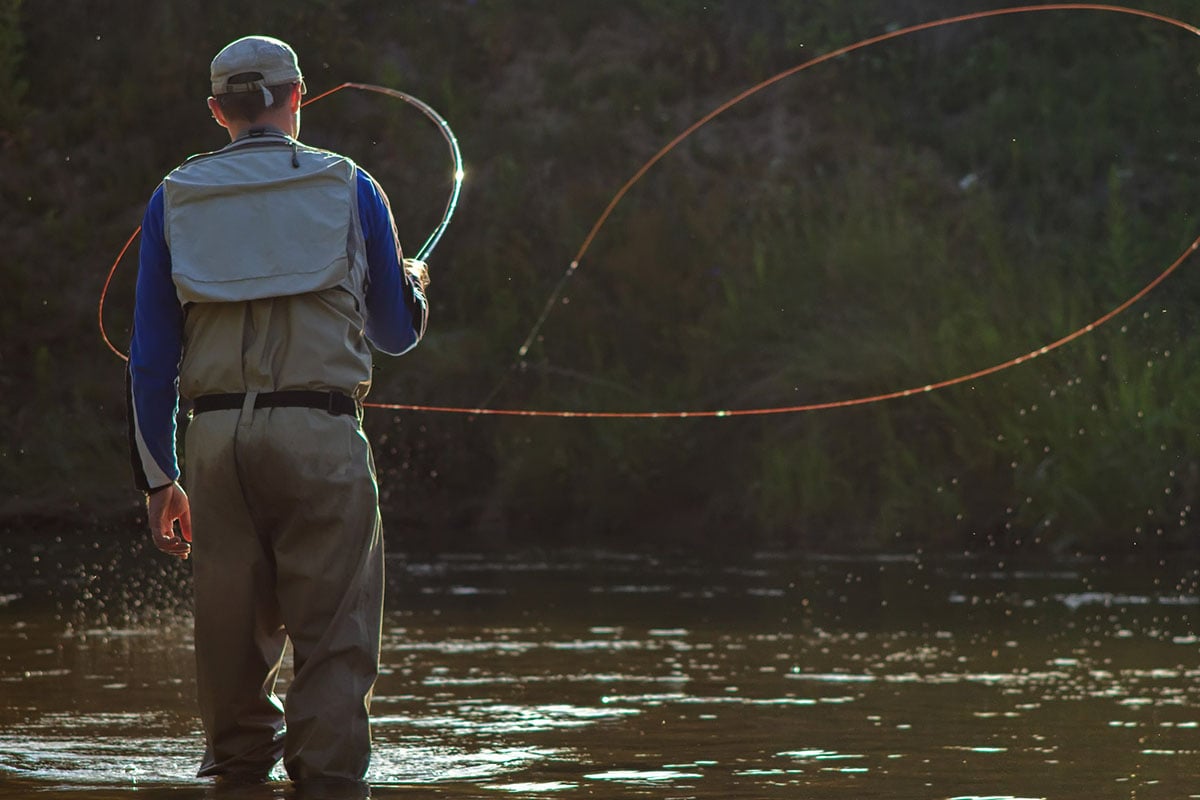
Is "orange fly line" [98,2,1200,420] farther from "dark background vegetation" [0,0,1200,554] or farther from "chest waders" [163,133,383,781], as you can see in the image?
"chest waders" [163,133,383,781]

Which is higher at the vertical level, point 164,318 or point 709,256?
point 709,256

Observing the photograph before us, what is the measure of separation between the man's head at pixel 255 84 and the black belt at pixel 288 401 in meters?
0.56

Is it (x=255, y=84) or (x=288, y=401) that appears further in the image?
(x=255, y=84)

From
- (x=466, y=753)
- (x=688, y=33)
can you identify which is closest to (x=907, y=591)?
(x=466, y=753)

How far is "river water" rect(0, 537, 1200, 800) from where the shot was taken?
501cm

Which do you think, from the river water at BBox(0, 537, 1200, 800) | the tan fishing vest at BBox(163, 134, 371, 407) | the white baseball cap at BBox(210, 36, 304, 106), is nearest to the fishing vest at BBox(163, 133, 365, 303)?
the tan fishing vest at BBox(163, 134, 371, 407)

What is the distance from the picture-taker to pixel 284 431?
14.5ft

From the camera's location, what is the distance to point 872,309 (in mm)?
13383

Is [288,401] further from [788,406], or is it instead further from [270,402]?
[788,406]

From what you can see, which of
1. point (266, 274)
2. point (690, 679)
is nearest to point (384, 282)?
point (266, 274)

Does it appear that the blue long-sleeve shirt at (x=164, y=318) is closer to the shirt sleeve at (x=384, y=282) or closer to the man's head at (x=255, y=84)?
the shirt sleeve at (x=384, y=282)

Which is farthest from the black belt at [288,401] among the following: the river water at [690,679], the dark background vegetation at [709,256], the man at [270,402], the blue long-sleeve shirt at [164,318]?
the dark background vegetation at [709,256]

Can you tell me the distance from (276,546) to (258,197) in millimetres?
709

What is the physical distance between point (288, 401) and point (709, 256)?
9949mm
